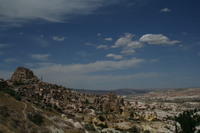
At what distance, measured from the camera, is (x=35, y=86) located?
151125 mm

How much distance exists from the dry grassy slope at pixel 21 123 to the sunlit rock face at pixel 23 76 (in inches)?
3550

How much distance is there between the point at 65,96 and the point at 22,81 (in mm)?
33623

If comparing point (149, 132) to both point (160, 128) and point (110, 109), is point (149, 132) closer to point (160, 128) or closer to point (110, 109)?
point (160, 128)

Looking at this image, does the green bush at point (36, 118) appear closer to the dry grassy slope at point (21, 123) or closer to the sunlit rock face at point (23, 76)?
the dry grassy slope at point (21, 123)

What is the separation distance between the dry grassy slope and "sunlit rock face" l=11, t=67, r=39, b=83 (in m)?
90.2

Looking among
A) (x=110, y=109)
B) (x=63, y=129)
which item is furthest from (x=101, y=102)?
(x=63, y=129)

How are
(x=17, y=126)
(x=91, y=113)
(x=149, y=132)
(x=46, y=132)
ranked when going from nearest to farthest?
(x=17, y=126) < (x=46, y=132) < (x=149, y=132) < (x=91, y=113)

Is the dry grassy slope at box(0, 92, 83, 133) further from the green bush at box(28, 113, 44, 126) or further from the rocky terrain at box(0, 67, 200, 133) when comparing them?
the green bush at box(28, 113, 44, 126)

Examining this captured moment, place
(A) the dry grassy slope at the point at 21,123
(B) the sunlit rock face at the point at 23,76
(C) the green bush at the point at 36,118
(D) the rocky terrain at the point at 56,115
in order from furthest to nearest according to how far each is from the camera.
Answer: (B) the sunlit rock face at the point at 23,76 → (C) the green bush at the point at 36,118 → (D) the rocky terrain at the point at 56,115 → (A) the dry grassy slope at the point at 21,123

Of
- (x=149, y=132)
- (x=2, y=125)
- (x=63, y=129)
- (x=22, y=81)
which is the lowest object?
(x=149, y=132)

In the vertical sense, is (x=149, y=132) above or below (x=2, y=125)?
below

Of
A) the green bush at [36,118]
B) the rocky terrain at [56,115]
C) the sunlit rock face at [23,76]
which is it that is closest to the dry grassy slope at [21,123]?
the rocky terrain at [56,115]

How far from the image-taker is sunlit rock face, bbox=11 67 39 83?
164950mm

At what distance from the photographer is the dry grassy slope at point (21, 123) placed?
54.3 m
